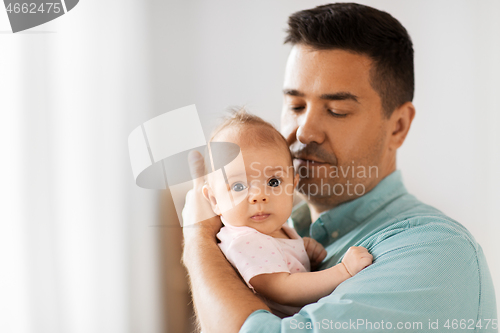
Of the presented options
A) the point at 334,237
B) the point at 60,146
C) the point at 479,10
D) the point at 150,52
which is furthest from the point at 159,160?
the point at 479,10

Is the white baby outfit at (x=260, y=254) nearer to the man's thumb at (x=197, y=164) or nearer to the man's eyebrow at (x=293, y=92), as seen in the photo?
the man's thumb at (x=197, y=164)

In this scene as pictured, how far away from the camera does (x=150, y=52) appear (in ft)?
6.04

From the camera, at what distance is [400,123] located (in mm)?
1397

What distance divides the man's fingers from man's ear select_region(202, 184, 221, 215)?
66 millimetres

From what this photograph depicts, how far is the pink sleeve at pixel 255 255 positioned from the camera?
0.89 meters

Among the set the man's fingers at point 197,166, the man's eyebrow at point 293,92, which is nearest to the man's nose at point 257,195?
the man's fingers at point 197,166

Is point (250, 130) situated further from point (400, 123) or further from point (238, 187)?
point (400, 123)

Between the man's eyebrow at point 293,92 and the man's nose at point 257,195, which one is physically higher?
the man's eyebrow at point 293,92

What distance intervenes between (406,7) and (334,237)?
1.64m

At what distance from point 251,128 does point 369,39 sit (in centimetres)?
56

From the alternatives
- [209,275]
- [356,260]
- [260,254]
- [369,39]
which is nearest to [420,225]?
[356,260]

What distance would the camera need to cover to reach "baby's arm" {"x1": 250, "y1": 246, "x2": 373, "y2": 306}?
88 cm

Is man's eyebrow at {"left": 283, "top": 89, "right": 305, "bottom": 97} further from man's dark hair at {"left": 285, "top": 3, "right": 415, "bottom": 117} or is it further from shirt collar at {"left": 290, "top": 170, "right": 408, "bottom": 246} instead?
shirt collar at {"left": 290, "top": 170, "right": 408, "bottom": 246}

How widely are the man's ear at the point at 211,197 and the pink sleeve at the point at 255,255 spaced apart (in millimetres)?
116
